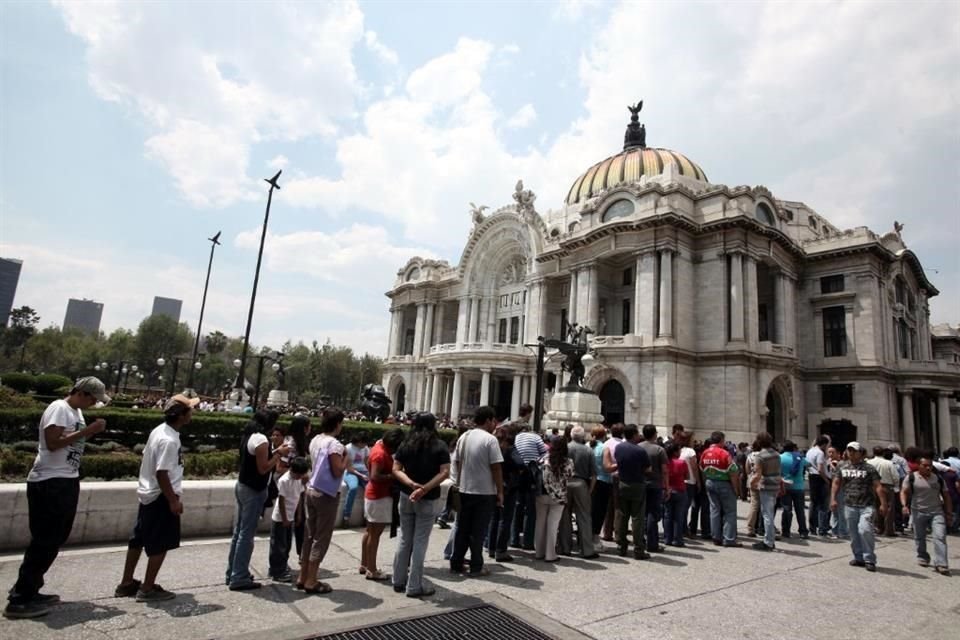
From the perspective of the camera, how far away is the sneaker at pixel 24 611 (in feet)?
14.6

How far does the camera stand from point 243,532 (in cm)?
563

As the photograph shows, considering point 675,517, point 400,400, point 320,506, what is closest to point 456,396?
point 400,400

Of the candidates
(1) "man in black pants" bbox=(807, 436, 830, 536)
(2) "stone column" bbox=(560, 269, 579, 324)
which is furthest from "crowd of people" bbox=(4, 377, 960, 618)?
(2) "stone column" bbox=(560, 269, 579, 324)

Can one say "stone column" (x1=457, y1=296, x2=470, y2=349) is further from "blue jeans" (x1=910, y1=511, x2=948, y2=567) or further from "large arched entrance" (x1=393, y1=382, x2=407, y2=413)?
"blue jeans" (x1=910, y1=511, x2=948, y2=567)

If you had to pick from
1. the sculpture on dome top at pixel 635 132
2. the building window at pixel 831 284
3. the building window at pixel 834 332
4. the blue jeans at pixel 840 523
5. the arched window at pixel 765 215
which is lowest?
the blue jeans at pixel 840 523

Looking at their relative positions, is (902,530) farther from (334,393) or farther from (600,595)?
(334,393)

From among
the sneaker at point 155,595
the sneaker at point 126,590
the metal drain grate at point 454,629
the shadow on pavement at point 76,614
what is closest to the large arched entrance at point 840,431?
the metal drain grate at point 454,629

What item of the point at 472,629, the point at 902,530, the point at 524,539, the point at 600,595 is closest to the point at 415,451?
the point at 472,629

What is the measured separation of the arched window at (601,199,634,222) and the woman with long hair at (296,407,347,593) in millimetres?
32159

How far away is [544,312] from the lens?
41.2 metres

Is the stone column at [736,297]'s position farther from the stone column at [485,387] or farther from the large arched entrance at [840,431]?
the stone column at [485,387]

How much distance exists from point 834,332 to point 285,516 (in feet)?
132

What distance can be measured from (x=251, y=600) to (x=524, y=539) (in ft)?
13.9

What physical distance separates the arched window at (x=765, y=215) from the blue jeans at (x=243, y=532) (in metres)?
35.0
